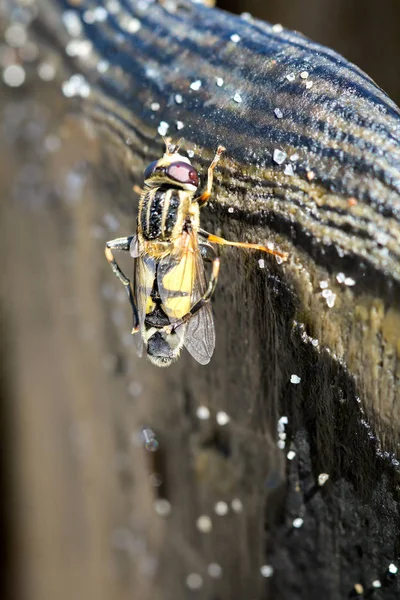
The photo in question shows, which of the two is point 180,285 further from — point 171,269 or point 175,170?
Result: point 175,170

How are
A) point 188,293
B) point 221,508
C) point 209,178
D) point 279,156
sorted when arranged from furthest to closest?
1. point 221,508
2. point 188,293
3. point 209,178
4. point 279,156

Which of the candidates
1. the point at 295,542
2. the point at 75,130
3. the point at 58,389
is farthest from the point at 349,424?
the point at 58,389

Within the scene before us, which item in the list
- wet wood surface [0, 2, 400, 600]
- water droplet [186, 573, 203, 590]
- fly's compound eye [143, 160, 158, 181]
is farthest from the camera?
water droplet [186, 573, 203, 590]

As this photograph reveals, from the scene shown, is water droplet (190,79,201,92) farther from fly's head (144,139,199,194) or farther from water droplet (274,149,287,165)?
water droplet (274,149,287,165)

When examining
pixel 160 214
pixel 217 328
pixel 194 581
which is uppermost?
pixel 160 214

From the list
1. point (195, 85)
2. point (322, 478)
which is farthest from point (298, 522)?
point (195, 85)

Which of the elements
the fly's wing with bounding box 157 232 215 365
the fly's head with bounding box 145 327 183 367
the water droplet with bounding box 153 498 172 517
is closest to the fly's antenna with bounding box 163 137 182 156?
the fly's wing with bounding box 157 232 215 365

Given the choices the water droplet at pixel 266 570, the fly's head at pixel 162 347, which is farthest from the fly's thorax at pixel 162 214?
the water droplet at pixel 266 570

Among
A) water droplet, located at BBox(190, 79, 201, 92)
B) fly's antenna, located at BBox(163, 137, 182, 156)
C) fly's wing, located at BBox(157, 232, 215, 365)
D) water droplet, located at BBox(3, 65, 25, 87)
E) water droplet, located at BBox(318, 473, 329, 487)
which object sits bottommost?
water droplet, located at BBox(318, 473, 329, 487)

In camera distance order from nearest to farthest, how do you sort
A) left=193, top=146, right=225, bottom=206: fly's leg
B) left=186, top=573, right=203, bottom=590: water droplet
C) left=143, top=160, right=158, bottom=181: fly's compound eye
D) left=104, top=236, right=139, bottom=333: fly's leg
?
1. left=193, top=146, right=225, bottom=206: fly's leg
2. left=143, top=160, right=158, bottom=181: fly's compound eye
3. left=104, top=236, right=139, bottom=333: fly's leg
4. left=186, top=573, right=203, bottom=590: water droplet
